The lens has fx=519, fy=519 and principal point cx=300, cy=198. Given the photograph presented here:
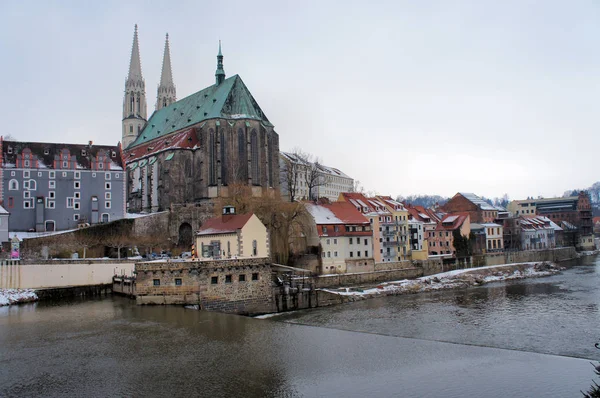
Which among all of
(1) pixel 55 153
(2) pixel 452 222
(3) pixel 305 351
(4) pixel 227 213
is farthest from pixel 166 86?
(3) pixel 305 351

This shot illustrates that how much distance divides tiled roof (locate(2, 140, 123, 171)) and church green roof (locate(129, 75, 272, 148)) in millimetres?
17982

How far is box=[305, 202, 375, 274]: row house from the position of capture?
2072 inches

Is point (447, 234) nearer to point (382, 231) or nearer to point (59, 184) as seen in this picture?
point (382, 231)

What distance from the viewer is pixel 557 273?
210 feet

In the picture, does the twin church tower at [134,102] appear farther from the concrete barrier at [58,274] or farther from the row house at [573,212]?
the row house at [573,212]

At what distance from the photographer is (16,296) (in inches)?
1570

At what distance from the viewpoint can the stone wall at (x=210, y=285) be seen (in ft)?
113

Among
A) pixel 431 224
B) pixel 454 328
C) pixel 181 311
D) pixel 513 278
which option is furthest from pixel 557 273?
pixel 181 311

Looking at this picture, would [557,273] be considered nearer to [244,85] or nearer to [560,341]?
[560,341]

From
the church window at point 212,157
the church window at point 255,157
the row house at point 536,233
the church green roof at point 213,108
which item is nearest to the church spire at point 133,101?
the church green roof at point 213,108

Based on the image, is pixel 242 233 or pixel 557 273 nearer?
pixel 242 233

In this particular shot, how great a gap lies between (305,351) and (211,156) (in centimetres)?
5450

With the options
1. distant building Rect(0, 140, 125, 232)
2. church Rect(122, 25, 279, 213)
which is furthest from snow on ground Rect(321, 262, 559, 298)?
distant building Rect(0, 140, 125, 232)

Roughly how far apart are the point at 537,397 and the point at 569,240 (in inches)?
3840
